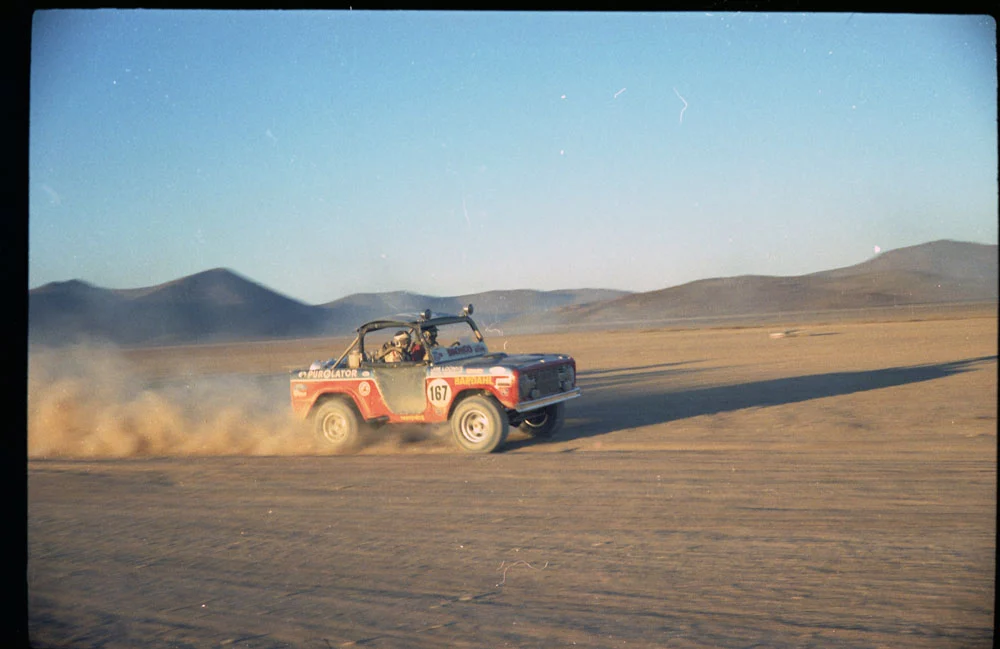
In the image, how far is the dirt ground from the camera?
4.70 meters

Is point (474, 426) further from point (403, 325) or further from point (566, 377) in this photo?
point (403, 325)

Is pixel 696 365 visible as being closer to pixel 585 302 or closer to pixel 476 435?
pixel 476 435

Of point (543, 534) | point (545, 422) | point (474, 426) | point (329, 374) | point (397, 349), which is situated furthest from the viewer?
point (545, 422)

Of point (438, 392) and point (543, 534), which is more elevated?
point (438, 392)

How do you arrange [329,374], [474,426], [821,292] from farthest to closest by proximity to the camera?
1. [821,292]
2. [329,374]
3. [474,426]

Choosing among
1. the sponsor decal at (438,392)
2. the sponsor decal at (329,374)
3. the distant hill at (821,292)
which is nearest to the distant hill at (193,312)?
the distant hill at (821,292)

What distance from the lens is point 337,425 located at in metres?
12.0

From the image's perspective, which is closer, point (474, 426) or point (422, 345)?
point (474, 426)

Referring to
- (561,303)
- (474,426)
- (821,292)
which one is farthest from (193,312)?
(474,426)

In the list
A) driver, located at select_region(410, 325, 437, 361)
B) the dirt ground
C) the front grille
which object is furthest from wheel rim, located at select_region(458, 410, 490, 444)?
driver, located at select_region(410, 325, 437, 361)

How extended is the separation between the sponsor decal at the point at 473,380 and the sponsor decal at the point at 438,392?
0.19 meters

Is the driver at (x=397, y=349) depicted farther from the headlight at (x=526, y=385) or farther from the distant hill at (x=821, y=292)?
the distant hill at (x=821, y=292)

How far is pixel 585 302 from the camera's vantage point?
104 m

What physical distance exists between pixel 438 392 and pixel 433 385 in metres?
0.13
